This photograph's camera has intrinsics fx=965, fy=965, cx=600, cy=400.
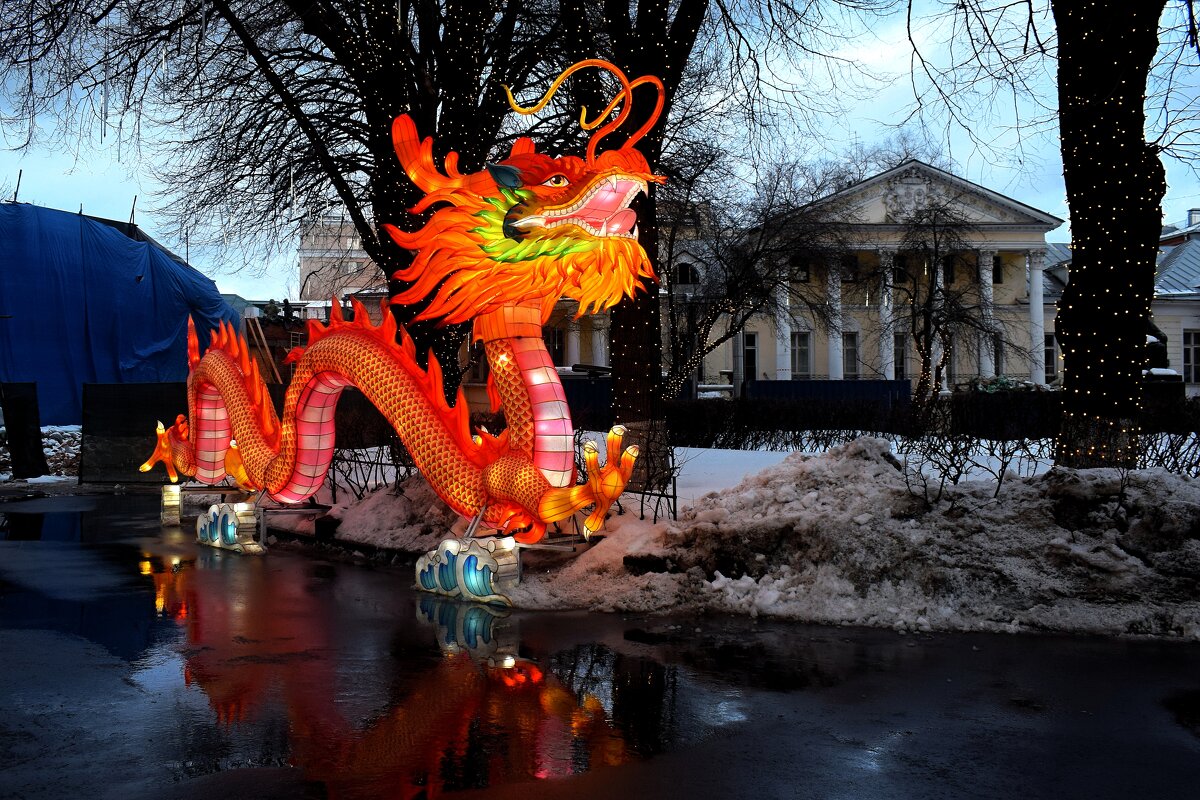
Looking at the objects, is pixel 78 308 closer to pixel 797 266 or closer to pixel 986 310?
pixel 797 266

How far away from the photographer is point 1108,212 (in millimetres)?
9297

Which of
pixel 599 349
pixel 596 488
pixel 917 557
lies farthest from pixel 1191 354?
pixel 596 488

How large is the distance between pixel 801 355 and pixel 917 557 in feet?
133

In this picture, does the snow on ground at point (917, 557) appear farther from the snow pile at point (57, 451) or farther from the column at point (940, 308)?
the column at point (940, 308)

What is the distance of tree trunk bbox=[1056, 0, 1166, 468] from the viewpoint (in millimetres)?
9172

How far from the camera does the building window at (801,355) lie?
46.3 meters

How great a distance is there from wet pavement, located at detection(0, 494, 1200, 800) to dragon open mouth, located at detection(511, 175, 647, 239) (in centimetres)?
294

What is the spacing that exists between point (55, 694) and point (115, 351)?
88.6 ft

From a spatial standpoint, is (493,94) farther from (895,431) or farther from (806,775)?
(806,775)

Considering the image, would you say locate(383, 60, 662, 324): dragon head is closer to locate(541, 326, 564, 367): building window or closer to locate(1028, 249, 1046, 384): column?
locate(541, 326, 564, 367): building window

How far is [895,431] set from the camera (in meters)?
18.1

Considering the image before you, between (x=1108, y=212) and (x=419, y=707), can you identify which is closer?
(x=419, y=707)

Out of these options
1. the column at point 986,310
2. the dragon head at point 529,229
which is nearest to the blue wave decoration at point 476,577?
the dragon head at point 529,229

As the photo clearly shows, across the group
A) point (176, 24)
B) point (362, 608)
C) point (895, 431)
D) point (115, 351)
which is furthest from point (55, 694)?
point (115, 351)
